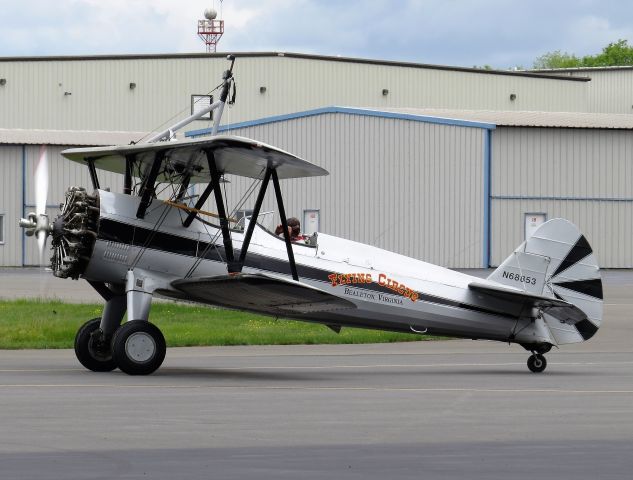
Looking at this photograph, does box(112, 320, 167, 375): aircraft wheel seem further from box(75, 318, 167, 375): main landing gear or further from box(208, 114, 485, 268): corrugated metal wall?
box(208, 114, 485, 268): corrugated metal wall

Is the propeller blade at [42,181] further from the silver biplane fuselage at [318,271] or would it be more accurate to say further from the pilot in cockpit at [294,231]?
the pilot in cockpit at [294,231]

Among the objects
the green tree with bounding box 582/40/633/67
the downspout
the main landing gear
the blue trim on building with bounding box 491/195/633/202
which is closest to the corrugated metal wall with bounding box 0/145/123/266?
the downspout

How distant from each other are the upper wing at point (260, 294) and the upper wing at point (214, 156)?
4.96ft

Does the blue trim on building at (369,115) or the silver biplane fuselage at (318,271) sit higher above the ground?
the blue trim on building at (369,115)

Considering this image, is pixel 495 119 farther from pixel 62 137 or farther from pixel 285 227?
pixel 285 227

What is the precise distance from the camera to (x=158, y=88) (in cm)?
5569

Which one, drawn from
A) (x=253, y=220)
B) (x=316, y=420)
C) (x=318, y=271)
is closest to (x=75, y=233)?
(x=253, y=220)

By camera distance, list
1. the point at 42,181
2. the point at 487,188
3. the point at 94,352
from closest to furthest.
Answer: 1. the point at 94,352
2. the point at 42,181
3. the point at 487,188

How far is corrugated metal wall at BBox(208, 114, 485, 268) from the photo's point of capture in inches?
1639

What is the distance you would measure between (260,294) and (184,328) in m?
8.17

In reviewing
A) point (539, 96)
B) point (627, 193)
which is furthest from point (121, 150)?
point (539, 96)

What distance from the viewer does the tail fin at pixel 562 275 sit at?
17453 mm

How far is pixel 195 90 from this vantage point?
5516 cm

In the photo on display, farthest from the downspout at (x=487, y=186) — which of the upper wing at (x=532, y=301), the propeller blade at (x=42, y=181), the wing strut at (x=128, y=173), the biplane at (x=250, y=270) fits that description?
the propeller blade at (x=42, y=181)
